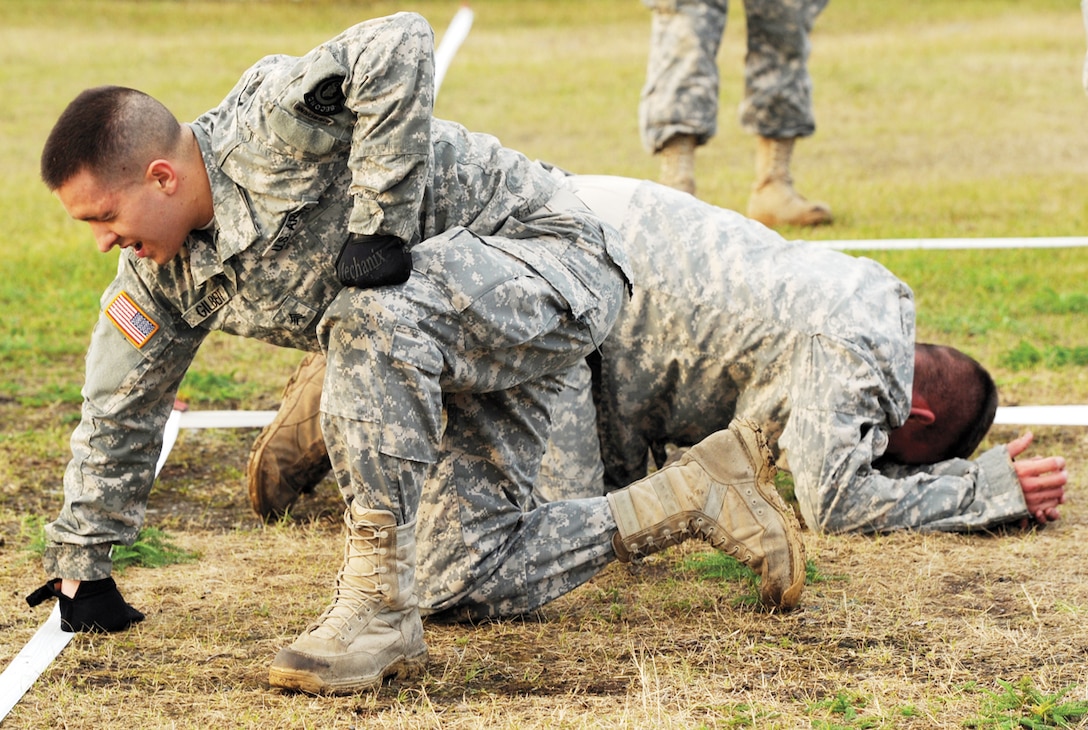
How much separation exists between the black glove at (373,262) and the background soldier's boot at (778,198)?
5.52m

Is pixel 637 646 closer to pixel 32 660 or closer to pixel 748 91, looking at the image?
pixel 32 660

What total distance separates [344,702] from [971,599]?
148cm

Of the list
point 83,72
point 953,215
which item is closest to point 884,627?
point 953,215

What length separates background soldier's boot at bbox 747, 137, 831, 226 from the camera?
7.92m

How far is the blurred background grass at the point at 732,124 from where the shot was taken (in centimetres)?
587

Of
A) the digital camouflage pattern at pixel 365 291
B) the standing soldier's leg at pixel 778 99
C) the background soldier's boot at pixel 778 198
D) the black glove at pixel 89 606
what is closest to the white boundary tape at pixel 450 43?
the standing soldier's leg at pixel 778 99

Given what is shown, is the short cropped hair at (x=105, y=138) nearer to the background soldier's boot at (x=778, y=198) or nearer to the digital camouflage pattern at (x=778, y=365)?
the digital camouflage pattern at (x=778, y=365)

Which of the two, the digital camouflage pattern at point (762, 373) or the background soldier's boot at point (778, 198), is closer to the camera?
the digital camouflage pattern at point (762, 373)

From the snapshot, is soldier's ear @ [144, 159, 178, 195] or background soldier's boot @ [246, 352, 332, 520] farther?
background soldier's boot @ [246, 352, 332, 520]

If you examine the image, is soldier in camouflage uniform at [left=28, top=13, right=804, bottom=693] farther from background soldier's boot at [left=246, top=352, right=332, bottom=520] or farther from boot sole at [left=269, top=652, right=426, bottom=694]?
background soldier's boot at [left=246, top=352, right=332, bottom=520]

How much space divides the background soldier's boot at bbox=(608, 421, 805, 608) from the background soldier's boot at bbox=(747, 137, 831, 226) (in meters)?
4.99

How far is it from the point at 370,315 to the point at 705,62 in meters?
4.94

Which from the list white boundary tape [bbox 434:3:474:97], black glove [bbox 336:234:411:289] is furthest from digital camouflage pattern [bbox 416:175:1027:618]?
white boundary tape [bbox 434:3:474:97]

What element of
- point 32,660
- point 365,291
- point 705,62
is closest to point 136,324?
point 365,291
